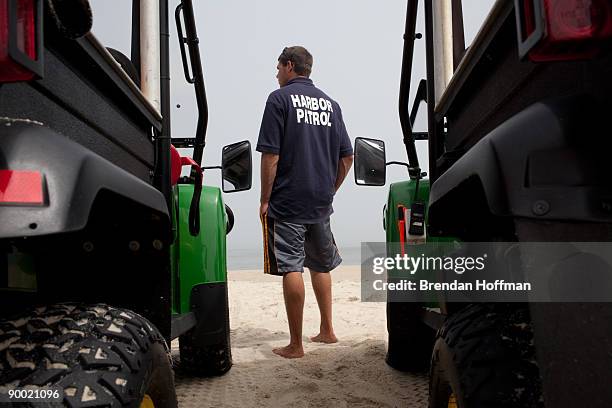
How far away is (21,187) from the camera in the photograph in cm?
76

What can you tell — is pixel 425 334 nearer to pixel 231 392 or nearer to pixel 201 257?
pixel 231 392

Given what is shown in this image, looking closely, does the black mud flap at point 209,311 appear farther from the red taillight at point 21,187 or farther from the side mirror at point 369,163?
the red taillight at point 21,187

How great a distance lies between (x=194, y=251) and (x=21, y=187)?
195cm

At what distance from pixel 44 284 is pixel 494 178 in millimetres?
1133

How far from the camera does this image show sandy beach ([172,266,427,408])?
8.25 feet

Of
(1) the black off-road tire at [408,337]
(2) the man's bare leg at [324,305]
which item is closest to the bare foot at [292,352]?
(2) the man's bare leg at [324,305]

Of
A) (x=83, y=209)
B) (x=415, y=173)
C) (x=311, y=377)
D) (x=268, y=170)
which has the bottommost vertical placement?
(x=311, y=377)

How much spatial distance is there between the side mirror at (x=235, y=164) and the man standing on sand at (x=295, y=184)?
451mm

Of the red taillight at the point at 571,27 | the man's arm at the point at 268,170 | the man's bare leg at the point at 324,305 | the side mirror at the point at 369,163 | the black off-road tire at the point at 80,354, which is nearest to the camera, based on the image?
the red taillight at the point at 571,27

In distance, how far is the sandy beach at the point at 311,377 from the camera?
2.52 m

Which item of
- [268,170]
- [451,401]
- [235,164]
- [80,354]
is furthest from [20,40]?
[268,170]

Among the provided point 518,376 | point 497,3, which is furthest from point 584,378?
point 497,3

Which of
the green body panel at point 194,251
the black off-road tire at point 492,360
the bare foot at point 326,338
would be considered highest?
the green body panel at point 194,251

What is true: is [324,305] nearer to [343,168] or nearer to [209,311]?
[343,168]
